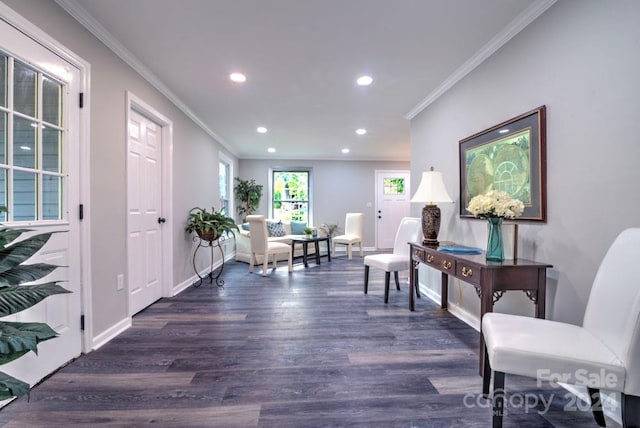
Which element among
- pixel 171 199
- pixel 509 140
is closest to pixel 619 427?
pixel 509 140

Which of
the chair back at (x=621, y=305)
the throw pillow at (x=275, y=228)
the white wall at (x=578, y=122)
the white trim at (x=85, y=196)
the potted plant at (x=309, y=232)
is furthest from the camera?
the throw pillow at (x=275, y=228)

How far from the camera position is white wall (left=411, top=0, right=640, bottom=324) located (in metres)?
1.45

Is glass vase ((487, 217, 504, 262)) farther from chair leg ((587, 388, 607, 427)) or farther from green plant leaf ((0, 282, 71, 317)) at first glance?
green plant leaf ((0, 282, 71, 317))

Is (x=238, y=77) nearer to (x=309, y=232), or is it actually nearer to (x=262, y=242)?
(x=262, y=242)

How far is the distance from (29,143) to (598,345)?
3.06 m

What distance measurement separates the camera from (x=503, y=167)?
2314 millimetres

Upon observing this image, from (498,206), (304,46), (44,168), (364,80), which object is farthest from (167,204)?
(498,206)

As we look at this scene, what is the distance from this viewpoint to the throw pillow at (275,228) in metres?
6.26

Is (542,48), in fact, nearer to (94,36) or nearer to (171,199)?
(94,36)

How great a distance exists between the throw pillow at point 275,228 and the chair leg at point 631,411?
551 centimetres

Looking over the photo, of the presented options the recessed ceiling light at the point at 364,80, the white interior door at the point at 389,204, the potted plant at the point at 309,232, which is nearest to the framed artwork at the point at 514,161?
the recessed ceiling light at the point at 364,80

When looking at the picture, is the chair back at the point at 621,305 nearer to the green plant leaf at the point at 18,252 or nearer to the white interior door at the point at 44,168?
the green plant leaf at the point at 18,252

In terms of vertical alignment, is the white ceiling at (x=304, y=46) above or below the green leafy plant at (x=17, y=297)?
above

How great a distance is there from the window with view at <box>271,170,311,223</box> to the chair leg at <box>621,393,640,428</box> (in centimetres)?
635
